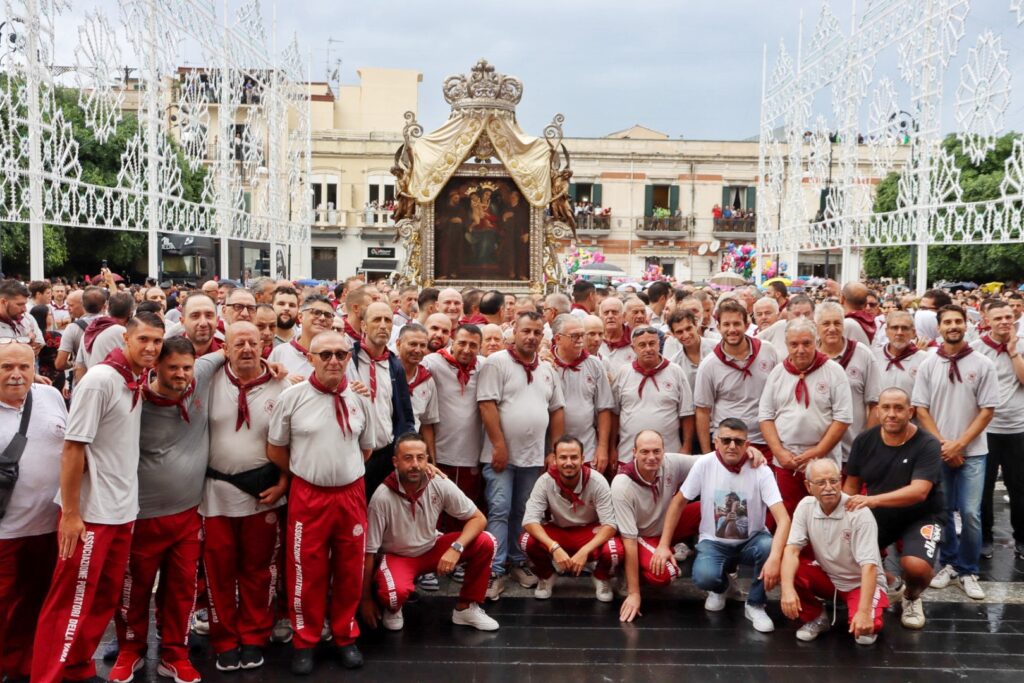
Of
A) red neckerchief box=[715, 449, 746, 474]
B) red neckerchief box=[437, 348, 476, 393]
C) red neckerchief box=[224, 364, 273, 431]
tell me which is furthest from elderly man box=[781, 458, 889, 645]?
red neckerchief box=[224, 364, 273, 431]

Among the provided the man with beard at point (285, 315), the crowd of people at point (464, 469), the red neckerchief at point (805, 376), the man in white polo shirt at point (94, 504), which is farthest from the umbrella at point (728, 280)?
the man in white polo shirt at point (94, 504)

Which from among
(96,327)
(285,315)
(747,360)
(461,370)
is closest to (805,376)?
(747,360)

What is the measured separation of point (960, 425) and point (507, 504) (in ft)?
10.4

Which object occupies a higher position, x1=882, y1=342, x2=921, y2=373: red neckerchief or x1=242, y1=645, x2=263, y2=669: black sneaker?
x1=882, y1=342, x2=921, y2=373: red neckerchief

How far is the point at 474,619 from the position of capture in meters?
5.55

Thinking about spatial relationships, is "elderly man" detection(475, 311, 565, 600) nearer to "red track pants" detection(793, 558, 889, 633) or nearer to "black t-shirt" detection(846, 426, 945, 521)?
"red track pants" detection(793, 558, 889, 633)

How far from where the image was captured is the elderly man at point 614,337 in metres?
7.36

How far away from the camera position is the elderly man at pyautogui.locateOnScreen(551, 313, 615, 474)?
6.56m

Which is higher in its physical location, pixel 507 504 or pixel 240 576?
pixel 507 504

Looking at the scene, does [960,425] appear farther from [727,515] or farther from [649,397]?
[649,397]

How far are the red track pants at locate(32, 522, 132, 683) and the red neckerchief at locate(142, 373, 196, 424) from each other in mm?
611

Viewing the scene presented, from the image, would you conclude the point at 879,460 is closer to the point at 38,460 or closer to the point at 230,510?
the point at 230,510

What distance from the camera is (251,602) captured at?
5043 mm

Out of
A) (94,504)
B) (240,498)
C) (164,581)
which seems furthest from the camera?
(240,498)
